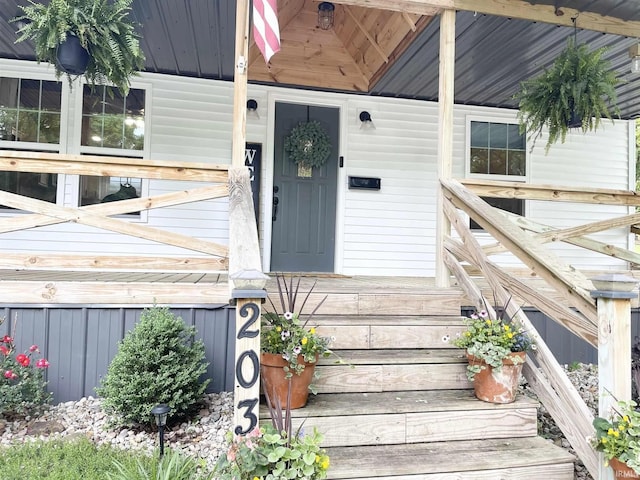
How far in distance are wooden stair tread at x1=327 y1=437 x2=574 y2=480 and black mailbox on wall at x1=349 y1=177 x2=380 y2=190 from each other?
3487mm

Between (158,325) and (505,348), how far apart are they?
2.02 meters

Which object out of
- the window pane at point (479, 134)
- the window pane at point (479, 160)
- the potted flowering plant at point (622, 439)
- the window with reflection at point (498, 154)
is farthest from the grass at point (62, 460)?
the window pane at point (479, 134)

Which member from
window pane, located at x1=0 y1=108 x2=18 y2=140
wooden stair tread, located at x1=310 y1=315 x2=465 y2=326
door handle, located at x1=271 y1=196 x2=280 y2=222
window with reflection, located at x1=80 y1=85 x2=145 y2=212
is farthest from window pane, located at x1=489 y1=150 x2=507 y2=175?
window pane, located at x1=0 y1=108 x2=18 y2=140

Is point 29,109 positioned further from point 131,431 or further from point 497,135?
point 497,135

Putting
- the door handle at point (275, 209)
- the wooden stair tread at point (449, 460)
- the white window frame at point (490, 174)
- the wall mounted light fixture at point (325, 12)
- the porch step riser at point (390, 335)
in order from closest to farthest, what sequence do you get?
the wooden stair tread at point (449, 460) < the porch step riser at point (390, 335) < the wall mounted light fixture at point (325, 12) < the door handle at point (275, 209) < the white window frame at point (490, 174)

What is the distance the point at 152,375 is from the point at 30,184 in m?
3.11

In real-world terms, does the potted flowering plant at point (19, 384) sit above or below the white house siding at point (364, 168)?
below

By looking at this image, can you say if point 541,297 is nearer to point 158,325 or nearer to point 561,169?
point 158,325

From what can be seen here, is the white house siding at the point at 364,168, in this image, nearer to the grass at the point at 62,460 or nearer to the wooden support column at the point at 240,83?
the wooden support column at the point at 240,83

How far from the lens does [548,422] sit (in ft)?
9.30

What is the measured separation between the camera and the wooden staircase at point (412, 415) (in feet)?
6.31

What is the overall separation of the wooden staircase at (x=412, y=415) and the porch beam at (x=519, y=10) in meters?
2.31

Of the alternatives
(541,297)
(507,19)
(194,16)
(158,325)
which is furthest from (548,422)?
(194,16)

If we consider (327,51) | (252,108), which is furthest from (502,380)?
(327,51)
